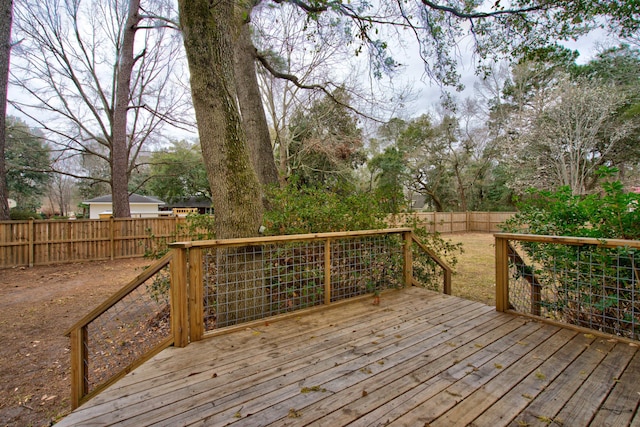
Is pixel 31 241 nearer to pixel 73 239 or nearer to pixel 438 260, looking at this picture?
pixel 73 239

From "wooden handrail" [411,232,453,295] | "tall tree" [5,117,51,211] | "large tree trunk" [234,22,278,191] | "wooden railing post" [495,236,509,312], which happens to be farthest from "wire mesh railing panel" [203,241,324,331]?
"tall tree" [5,117,51,211]

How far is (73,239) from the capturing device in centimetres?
832

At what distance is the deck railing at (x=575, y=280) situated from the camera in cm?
238

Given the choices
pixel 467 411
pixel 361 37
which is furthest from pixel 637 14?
pixel 467 411

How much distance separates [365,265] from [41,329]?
14.7 ft

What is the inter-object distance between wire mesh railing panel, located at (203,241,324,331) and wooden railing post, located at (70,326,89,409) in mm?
978

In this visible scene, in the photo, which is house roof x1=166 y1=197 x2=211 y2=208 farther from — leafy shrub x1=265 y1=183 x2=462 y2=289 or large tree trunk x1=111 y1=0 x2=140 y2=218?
leafy shrub x1=265 y1=183 x2=462 y2=289

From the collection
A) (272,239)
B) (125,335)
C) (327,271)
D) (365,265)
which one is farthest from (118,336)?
(365,265)

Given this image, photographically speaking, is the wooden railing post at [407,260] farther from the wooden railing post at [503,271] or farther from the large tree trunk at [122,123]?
the large tree trunk at [122,123]

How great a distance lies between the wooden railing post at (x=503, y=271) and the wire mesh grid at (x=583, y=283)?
0.30 ft

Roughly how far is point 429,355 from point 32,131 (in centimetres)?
1708

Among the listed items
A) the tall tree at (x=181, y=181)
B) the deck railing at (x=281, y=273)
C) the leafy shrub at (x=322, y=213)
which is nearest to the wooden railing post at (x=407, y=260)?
the deck railing at (x=281, y=273)

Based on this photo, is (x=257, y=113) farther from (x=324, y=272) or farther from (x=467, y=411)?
(x=467, y=411)

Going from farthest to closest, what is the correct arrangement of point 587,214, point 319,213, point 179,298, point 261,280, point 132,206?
point 132,206 < point 319,213 < point 261,280 < point 587,214 < point 179,298
